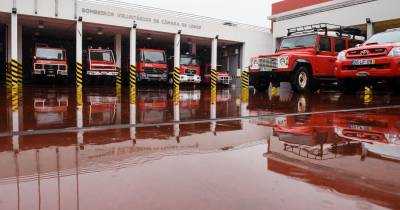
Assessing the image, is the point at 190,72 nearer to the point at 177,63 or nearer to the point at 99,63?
Result: the point at 177,63

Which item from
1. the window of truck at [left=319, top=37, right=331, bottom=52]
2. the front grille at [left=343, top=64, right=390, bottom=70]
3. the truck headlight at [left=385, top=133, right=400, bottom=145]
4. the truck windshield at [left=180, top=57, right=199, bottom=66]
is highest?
the truck windshield at [left=180, top=57, right=199, bottom=66]

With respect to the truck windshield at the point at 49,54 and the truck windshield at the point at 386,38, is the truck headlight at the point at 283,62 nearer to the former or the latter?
the truck windshield at the point at 386,38

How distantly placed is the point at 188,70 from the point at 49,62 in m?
8.29

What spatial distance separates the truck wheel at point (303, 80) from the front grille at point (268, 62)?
742 millimetres

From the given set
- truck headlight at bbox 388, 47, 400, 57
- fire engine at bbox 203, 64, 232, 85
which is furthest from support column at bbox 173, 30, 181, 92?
truck headlight at bbox 388, 47, 400, 57

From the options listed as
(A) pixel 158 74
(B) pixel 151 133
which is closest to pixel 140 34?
(A) pixel 158 74

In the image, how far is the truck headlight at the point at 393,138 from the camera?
284cm

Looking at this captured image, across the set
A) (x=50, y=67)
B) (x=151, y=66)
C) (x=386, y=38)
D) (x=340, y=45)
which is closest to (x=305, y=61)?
(x=340, y=45)

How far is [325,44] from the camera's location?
1072 centimetres

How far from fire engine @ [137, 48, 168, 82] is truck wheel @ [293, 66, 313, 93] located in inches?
457

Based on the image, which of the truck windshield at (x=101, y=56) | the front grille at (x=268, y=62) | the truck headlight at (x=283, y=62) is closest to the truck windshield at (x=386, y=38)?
the truck headlight at (x=283, y=62)

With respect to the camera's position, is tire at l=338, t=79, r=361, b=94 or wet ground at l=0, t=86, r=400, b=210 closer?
wet ground at l=0, t=86, r=400, b=210

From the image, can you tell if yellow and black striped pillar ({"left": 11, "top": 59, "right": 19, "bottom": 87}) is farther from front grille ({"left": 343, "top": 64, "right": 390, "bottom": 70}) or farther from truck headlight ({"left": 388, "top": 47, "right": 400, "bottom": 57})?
truck headlight ({"left": 388, "top": 47, "right": 400, "bottom": 57})

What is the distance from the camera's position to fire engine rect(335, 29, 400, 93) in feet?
25.0
